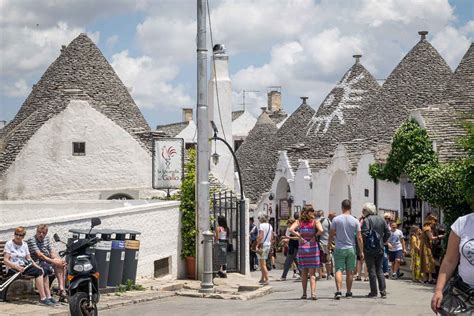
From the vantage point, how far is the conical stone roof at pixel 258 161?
177 feet

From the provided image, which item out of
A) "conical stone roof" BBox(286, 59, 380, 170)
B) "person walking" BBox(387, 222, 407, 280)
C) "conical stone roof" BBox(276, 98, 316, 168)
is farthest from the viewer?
"conical stone roof" BBox(276, 98, 316, 168)

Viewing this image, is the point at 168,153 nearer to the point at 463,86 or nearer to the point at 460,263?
the point at 463,86

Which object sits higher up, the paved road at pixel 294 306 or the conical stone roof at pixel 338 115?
the conical stone roof at pixel 338 115

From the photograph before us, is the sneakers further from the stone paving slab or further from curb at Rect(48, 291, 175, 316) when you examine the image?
curb at Rect(48, 291, 175, 316)

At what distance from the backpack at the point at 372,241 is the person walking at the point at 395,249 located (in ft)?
19.8

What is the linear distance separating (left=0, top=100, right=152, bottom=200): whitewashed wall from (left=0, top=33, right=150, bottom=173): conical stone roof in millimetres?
738

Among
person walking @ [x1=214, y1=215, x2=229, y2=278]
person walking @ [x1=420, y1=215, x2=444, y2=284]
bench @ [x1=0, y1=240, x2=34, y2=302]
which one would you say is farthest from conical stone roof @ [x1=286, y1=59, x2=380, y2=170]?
Result: bench @ [x1=0, y1=240, x2=34, y2=302]

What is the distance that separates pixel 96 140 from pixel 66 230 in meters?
16.3

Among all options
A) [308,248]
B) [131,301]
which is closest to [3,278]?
[131,301]

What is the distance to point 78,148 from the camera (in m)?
30.9

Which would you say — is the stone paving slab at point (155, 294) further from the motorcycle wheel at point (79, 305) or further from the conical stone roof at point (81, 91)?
the conical stone roof at point (81, 91)

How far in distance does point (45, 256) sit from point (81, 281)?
7.89 ft

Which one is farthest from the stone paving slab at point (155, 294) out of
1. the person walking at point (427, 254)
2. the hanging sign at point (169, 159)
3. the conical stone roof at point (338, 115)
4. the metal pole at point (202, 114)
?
the conical stone roof at point (338, 115)

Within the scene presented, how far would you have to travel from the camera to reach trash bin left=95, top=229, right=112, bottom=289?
15.0 m
